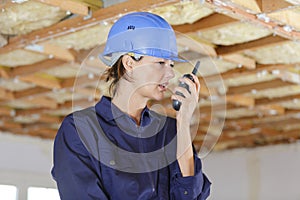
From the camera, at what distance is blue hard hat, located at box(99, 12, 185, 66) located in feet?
4.48

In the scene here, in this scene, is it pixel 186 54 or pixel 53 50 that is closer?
pixel 186 54

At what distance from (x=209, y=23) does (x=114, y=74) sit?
1.43 m

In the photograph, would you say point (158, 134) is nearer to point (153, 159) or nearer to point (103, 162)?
point (153, 159)

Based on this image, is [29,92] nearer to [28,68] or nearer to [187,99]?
[28,68]

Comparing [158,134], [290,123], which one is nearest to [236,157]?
[290,123]

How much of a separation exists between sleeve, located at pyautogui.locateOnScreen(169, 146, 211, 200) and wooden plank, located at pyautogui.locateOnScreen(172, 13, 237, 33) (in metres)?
1.40

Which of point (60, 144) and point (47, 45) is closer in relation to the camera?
point (60, 144)

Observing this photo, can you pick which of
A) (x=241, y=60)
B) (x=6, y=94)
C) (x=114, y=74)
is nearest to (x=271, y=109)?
(x=241, y=60)

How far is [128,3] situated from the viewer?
243 cm

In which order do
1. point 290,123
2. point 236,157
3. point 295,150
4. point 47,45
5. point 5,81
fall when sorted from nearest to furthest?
point 47,45, point 5,81, point 290,123, point 295,150, point 236,157

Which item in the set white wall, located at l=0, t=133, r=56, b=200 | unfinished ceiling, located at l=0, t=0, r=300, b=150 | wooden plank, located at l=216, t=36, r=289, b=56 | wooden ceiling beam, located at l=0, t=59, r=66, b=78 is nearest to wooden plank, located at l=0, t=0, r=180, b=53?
unfinished ceiling, located at l=0, t=0, r=300, b=150

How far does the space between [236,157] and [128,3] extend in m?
4.33

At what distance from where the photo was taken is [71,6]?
246 cm

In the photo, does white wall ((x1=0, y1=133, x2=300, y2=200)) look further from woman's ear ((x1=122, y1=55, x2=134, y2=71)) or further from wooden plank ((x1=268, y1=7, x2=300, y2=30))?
woman's ear ((x1=122, y1=55, x2=134, y2=71))
